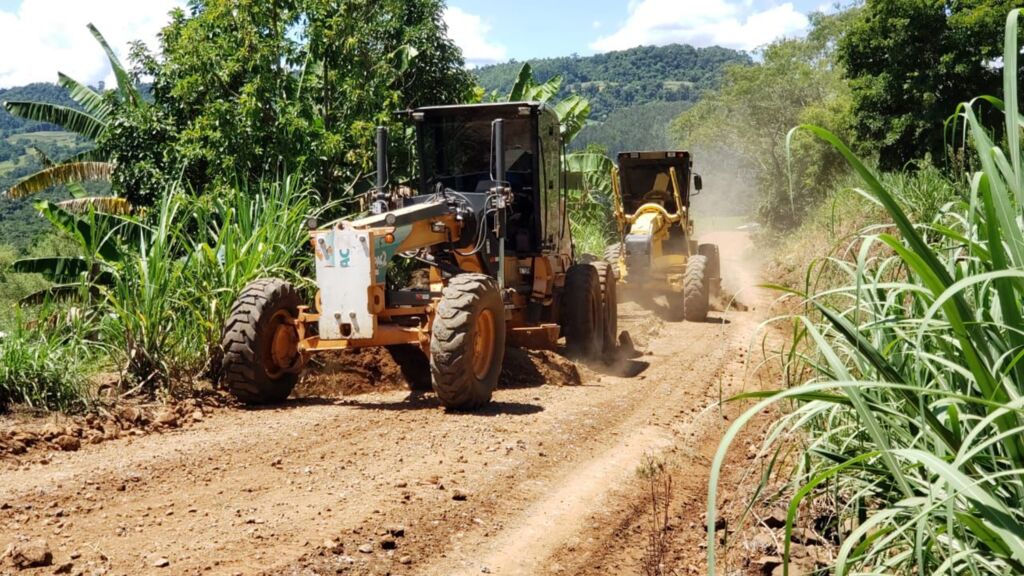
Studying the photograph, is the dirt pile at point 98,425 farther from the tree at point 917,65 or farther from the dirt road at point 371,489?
the tree at point 917,65

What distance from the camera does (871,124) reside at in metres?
20.8

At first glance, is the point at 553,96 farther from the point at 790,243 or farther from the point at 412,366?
the point at 412,366

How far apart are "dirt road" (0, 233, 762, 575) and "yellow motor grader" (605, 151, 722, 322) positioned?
24.5 ft

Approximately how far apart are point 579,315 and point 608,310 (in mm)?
→ 1045

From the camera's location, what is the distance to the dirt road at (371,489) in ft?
15.6

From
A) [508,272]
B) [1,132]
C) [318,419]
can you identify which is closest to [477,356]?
[318,419]

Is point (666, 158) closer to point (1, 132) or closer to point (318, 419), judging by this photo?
point (318, 419)

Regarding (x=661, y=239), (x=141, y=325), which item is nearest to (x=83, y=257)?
(x=141, y=325)

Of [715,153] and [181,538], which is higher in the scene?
[715,153]

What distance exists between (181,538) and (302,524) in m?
0.58

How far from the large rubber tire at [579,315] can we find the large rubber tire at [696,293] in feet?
16.9

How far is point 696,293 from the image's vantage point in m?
16.1

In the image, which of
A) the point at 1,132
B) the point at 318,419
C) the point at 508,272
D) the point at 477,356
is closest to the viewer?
the point at 318,419

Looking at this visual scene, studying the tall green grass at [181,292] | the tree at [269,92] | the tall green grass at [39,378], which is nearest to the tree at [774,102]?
the tree at [269,92]
